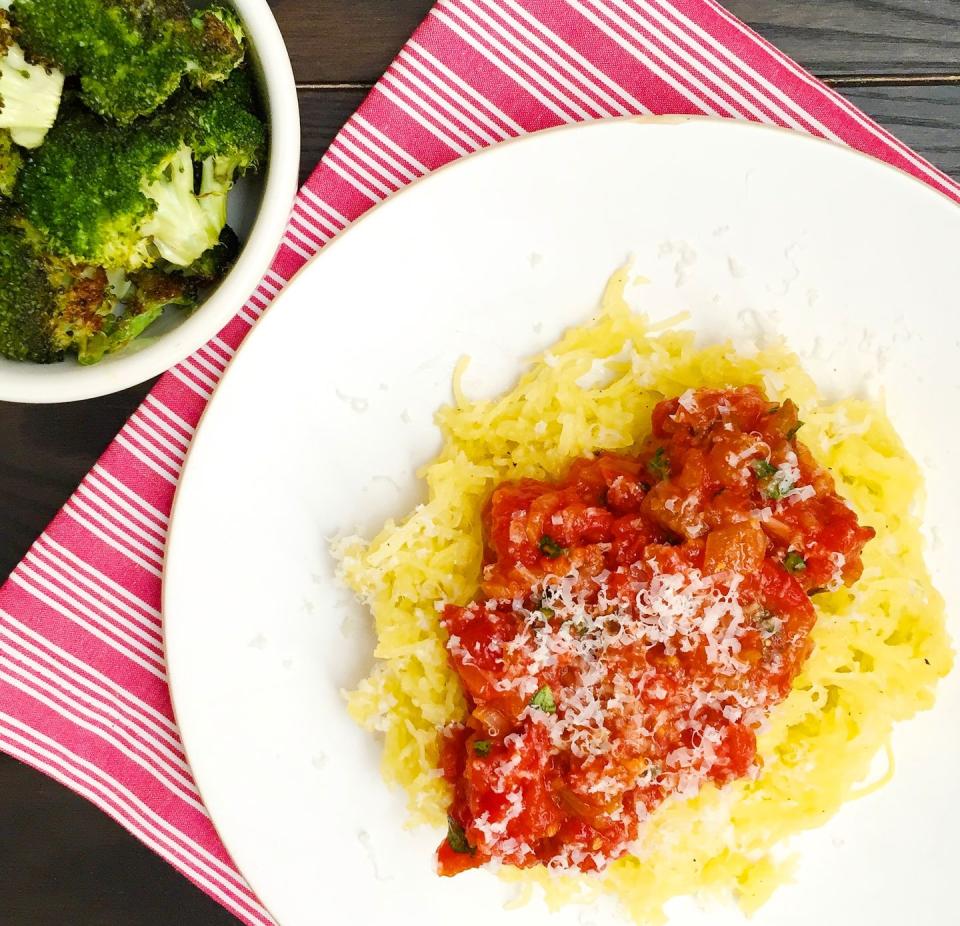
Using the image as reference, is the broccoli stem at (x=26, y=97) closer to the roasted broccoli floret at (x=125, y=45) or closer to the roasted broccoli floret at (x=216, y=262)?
the roasted broccoli floret at (x=125, y=45)

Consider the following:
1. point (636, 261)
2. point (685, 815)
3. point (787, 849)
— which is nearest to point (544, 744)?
point (685, 815)

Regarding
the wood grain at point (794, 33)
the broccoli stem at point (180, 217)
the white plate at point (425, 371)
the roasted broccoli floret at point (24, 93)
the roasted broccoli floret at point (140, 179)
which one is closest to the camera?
the roasted broccoli floret at point (24, 93)

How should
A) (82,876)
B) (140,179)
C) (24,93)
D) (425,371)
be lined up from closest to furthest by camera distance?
(24,93) < (140,179) < (425,371) < (82,876)

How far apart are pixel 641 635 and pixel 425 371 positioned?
3.59 feet

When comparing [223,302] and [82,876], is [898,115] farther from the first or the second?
[82,876]

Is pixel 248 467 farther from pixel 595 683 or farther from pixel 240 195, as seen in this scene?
pixel 595 683

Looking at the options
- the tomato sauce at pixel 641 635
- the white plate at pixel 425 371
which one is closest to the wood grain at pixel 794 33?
the white plate at pixel 425 371

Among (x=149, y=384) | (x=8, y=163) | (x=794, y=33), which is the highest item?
(x=794, y=33)

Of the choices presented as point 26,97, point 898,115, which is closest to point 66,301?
point 26,97

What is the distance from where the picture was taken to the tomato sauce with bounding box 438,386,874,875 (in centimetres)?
275

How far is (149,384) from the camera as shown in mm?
3406

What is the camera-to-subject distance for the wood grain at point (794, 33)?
10.8 feet

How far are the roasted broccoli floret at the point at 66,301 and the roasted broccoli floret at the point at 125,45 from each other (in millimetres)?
417

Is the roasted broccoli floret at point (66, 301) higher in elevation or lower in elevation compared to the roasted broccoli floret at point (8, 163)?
lower
